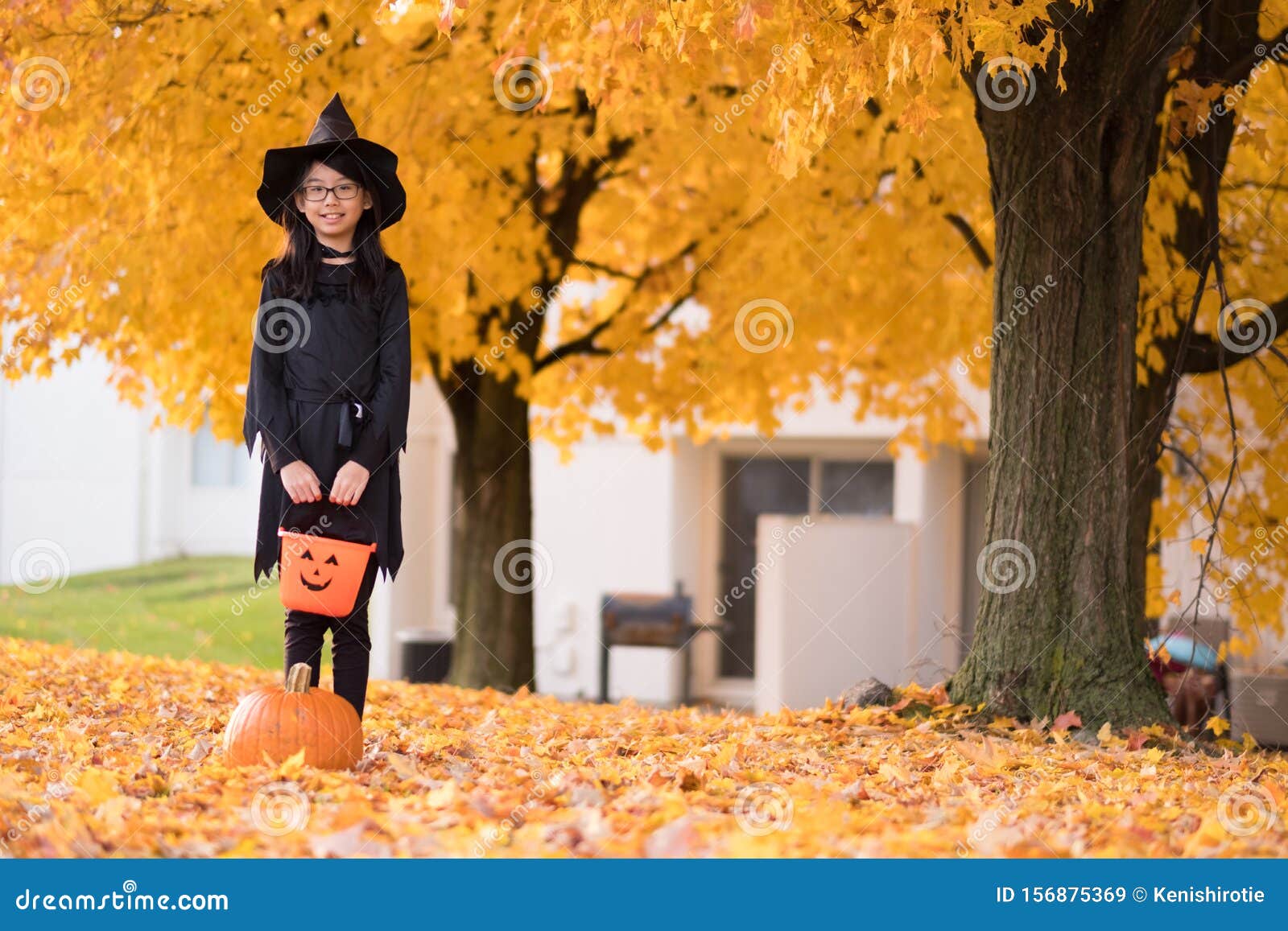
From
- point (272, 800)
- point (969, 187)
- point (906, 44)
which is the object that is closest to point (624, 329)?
point (969, 187)

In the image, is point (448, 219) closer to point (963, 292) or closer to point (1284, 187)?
point (963, 292)

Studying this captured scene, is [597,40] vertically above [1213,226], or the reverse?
[597,40]

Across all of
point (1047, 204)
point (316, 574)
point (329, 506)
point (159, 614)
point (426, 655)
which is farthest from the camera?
point (159, 614)

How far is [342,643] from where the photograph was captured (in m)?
4.28

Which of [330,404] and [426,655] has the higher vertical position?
[330,404]

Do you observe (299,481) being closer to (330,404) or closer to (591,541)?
(330,404)

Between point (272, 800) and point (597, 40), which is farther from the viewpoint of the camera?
point (597, 40)

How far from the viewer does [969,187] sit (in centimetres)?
834

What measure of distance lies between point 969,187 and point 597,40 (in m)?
3.15

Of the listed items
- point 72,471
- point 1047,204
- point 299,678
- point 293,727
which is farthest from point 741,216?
point 72,471

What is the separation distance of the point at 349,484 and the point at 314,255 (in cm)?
76

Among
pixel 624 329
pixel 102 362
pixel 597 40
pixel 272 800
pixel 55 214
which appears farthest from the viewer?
pixel 102 362

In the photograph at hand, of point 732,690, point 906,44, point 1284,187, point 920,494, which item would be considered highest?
point 1284,187

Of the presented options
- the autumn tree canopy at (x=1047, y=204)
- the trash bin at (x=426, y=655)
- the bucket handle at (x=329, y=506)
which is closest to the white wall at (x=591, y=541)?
the trash bin at (x=426, y=655)
